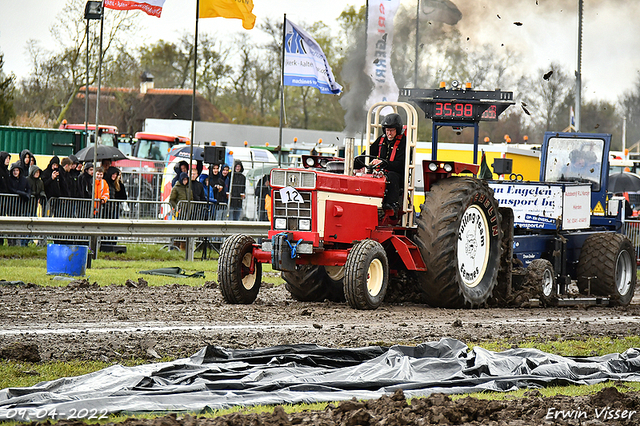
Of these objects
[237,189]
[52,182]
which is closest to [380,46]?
[237,189]

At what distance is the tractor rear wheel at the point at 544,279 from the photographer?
1283 cm

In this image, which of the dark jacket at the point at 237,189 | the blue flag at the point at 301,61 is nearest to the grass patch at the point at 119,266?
the dark jacket at the point at 237,189

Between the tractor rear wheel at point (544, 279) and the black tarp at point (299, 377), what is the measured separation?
5481mm

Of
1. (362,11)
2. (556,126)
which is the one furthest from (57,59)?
(556,126)

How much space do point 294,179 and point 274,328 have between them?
264 centimetres

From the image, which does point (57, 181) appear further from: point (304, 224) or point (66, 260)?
point (304, 224)

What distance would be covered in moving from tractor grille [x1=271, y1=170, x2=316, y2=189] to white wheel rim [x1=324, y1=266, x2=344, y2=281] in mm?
1285

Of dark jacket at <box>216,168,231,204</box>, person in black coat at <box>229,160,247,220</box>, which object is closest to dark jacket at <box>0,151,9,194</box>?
dark jacket at <box>216,168,231,204</box>

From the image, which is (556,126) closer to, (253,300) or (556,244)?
(556,244)

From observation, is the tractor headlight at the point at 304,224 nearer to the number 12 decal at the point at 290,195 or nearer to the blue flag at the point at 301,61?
the number 12 decal at the point at 290,195

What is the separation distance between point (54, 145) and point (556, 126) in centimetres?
2969

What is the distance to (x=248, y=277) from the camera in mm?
11258

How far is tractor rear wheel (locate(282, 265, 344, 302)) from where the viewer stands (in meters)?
11.9

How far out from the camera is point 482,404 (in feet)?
17.1
